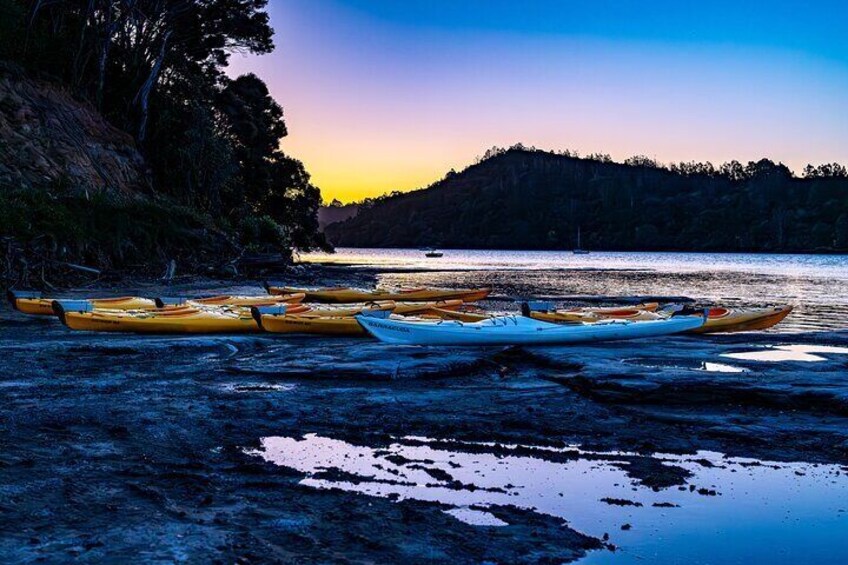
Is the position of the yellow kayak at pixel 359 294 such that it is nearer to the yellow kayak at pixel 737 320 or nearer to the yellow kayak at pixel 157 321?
the yellow kayak at pixel 157 321

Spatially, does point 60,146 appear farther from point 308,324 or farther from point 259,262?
point 308,324

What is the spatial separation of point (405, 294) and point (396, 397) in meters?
13.9

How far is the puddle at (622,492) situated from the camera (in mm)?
4562

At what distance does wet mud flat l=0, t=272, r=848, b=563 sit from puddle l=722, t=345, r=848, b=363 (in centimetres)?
89

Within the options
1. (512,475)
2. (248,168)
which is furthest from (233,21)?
(512,475)

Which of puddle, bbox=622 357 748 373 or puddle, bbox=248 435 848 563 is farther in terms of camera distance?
puddle, bbox=622 357 748 373

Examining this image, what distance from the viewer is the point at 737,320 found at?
51.9 ft

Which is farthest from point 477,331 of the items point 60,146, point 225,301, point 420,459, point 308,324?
point 60,146

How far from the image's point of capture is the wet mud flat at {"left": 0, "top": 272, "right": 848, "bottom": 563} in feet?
14.0

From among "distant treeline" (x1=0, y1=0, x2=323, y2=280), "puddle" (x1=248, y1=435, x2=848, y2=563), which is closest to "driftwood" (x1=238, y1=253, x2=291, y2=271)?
"distant treeline" (x1=0, y1=0, x2=323, y2=280)

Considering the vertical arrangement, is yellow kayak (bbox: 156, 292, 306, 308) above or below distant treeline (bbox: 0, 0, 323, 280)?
below

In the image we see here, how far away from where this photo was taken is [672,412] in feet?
25.0

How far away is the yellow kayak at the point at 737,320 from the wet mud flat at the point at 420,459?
4.93 metres

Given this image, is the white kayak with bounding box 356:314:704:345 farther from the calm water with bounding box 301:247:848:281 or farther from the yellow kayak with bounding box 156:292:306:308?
the calm water with bounding box 301:247:848:281
